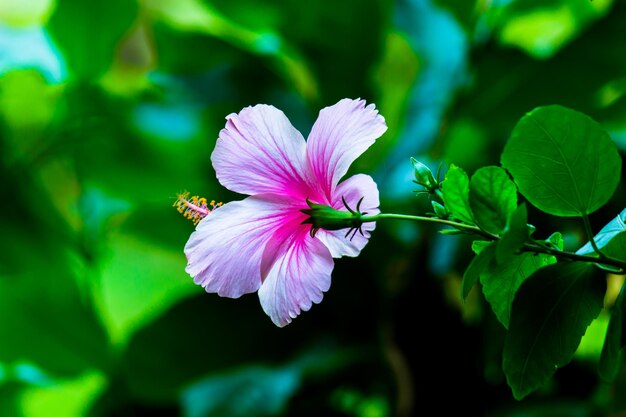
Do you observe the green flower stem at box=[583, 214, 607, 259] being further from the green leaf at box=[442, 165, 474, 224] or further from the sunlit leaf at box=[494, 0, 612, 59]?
the sunlit leaf at box=[494, 0, 612, 59]

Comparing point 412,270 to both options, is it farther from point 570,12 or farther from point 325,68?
point 570,12

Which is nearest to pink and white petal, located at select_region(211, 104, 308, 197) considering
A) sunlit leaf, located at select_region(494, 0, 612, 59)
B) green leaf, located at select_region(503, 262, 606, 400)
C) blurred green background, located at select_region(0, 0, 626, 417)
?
green leaf, located at select_region(503, 262, 606, 400)

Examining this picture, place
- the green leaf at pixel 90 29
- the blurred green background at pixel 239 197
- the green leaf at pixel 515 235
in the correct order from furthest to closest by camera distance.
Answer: the green leaf at pixel 90 29 → the blurred green background at pixel 239 197 → the green leaf at pixel 515 235

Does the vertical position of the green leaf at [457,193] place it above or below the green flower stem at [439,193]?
below

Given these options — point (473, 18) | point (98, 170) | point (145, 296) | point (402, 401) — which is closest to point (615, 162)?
point (402, 401)

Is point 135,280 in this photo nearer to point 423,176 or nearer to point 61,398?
point 61,398

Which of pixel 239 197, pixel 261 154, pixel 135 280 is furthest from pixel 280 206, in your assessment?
pixel 135 280

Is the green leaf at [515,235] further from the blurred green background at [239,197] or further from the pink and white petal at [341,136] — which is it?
the blurred green background at [239,197]

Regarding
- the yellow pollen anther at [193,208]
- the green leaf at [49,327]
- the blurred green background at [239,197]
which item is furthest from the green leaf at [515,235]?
the green leaf at [49,327]
